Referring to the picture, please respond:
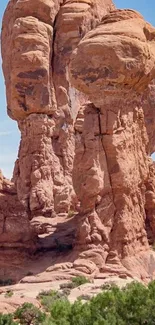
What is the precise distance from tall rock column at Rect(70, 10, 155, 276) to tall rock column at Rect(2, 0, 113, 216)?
29.0 ft

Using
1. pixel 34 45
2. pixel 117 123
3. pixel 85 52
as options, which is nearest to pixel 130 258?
pixel 117 123

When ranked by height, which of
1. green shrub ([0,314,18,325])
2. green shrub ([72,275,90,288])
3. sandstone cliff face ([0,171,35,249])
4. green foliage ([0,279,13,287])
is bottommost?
green shrub ([0,314,18,325])

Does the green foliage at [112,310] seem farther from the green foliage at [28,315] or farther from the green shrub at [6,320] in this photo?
A: the green foliage at [28,315]

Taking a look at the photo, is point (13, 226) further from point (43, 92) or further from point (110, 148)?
point (43, 92)

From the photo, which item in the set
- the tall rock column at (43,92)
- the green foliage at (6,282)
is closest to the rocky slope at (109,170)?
the green foliage at (6,282)

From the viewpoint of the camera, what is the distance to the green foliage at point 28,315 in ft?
80.0

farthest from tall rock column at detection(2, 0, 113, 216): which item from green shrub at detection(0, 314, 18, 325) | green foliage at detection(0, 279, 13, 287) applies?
green shrub at detection(0, 314, 18, 325)

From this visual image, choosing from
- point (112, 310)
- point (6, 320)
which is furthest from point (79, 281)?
point (112, 310)

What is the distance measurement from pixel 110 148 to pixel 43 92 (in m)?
11.8

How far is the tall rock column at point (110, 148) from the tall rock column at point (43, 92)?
29.0 ft

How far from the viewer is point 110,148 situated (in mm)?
35188

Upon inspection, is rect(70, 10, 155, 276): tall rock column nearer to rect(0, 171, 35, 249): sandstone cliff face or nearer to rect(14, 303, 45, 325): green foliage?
rect(0, 171, 35, 249): sandstone cliff face

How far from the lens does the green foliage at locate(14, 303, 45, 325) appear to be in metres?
24.4

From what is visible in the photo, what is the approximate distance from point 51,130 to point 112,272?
14842mm
